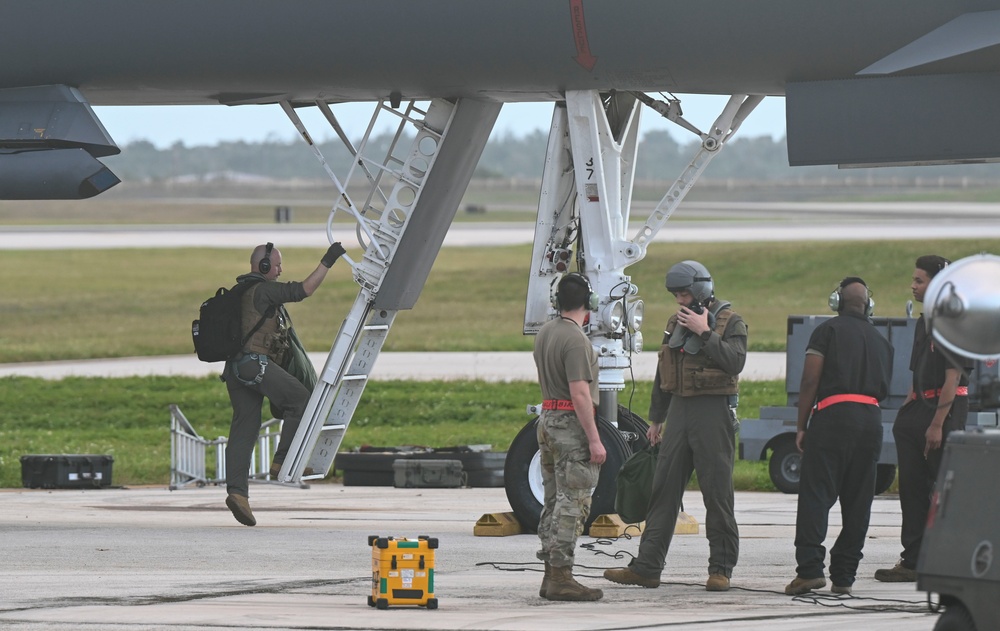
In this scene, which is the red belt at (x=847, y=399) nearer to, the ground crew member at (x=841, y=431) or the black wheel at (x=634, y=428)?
the ground crew member at (x=841, y=431)

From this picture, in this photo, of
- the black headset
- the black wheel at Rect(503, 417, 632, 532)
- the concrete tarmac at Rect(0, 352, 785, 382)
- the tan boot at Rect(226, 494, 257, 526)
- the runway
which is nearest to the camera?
the black wheel at Rect(503, 417, 632, 532)

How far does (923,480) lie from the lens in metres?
9.12

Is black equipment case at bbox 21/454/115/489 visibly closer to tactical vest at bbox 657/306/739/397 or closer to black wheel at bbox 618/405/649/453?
black wheel at bbox 618/405/649/453

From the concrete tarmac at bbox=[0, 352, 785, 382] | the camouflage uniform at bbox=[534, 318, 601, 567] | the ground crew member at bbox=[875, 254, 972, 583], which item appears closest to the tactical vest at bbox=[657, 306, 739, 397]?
the camouflage uniform at bbox=[534, 318, 601, 567]

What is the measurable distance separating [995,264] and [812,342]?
3.01 m

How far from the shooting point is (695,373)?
8609 millimetres

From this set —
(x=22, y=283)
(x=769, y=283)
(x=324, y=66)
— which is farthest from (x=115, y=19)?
(x=22, y=283)

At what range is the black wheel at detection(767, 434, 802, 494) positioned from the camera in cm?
1452

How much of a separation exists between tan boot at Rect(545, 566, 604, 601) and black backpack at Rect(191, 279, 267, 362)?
4275 mm

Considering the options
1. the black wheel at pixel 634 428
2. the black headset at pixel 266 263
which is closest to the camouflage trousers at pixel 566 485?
the black wheel at pixel 634 428

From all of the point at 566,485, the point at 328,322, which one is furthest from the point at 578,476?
the point at 328,322

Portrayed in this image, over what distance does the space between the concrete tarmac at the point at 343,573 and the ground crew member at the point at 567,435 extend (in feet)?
0.98

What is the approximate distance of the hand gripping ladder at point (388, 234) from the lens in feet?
38.3

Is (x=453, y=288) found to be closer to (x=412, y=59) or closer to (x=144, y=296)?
(x=144, y=296)
